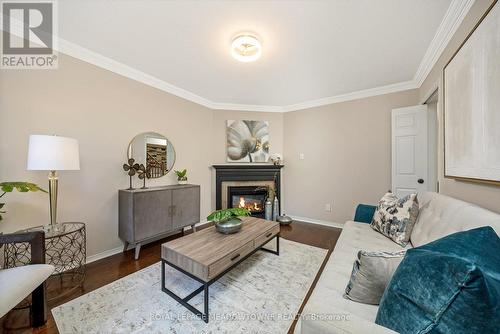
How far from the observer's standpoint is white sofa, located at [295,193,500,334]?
72cm

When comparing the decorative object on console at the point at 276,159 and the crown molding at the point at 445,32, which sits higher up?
the crown molding at the point at 445,32

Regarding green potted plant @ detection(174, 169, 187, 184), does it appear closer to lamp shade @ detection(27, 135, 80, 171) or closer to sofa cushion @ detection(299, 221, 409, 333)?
lamp shade @ detection(27, 135, 80, 171)

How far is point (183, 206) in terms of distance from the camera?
2834 mm

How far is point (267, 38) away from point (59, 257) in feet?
9.39

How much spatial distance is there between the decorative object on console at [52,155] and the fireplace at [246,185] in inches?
90.6

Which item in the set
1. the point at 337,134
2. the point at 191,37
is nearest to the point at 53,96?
the point at 191,37

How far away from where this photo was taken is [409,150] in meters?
Answer: 2.73

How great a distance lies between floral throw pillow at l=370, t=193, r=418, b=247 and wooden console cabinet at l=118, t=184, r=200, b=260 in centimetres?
246

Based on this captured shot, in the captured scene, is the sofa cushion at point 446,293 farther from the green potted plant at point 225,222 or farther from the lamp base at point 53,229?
the lamp base at point 53,229

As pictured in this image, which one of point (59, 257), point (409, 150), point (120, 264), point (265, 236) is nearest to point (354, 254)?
→ point (265, 236)

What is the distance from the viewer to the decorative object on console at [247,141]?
154 inches

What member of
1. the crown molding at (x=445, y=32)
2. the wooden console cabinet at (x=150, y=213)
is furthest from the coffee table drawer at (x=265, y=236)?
the crown molding at (x=445, y=32)

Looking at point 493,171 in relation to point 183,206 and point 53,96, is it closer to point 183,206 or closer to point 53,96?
point 183,206

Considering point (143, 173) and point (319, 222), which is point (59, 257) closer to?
point (143, 173)
